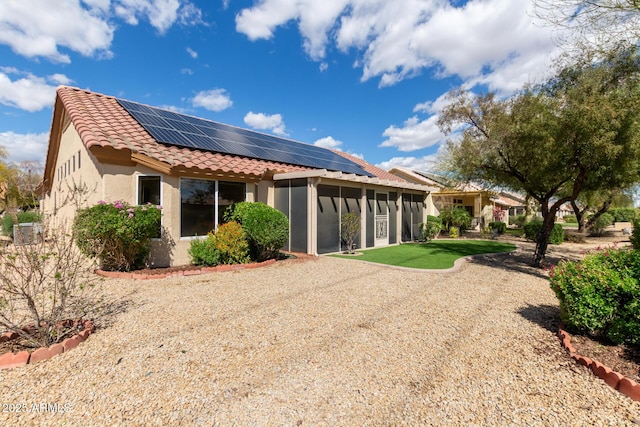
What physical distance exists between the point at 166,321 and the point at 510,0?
517 inches

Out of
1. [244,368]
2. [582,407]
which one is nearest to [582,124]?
[582,407]

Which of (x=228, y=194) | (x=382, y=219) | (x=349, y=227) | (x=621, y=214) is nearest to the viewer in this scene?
(x=228, y=194)

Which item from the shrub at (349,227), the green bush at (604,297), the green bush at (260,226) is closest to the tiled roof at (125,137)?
the green bush at (260,226)

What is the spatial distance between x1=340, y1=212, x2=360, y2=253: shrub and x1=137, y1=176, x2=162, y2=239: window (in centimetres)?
723

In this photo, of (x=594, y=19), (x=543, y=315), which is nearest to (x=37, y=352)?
(x=543, y=315)

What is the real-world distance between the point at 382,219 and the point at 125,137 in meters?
11.8

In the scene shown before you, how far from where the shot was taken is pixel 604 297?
162 inches

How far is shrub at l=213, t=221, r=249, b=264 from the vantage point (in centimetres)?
919

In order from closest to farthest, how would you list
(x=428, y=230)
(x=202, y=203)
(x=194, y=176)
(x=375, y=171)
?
1. (x=194, y=176)
2. (x=202, y=203)
3. (x=428, y=230)
4. (x=375, y=171)

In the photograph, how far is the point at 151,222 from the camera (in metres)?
8.16

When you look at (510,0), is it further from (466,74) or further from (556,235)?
(556,235)

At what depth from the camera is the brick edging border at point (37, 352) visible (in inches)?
137

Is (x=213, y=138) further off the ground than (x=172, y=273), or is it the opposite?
(x=213, y=138)

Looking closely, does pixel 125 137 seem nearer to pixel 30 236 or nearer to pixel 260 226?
pixel 260 226
